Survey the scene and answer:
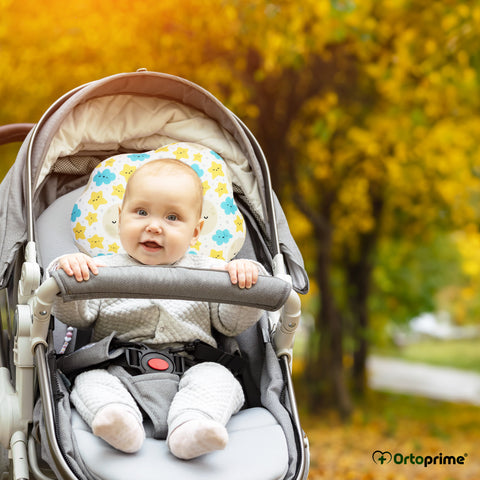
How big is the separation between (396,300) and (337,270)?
146cm

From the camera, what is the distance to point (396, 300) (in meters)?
13.2

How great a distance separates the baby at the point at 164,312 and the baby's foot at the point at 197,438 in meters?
0.01

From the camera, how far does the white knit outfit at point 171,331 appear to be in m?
2.18

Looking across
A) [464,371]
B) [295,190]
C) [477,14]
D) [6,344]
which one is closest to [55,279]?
[6,344]

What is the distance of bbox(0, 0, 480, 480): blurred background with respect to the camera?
6.40 m

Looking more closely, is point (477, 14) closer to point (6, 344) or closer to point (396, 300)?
point (6, 344)

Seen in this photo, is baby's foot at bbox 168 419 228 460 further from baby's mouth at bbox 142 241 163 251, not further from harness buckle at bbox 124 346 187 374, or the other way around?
baby's mouth at bbox 142 241 163 251

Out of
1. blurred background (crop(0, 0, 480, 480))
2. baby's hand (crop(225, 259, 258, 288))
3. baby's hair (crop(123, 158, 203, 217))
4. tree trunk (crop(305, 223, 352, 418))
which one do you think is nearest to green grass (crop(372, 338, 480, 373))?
blurred background (crop(0, 0, 480, 480))

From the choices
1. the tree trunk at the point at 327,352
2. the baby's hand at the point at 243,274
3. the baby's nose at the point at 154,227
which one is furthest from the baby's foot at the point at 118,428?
the tree trunk at the point at 327,352

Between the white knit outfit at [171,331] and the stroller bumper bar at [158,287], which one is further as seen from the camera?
the white knit outfit at [171,331]

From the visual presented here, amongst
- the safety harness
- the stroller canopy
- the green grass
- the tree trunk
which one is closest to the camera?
the safety harness

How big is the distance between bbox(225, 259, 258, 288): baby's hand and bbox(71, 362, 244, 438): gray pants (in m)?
0.35

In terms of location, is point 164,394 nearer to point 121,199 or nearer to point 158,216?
point 158,216

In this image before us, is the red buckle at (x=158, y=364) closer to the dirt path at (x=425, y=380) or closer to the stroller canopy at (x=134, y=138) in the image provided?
the stroller canopy at (x=134, y=138)
